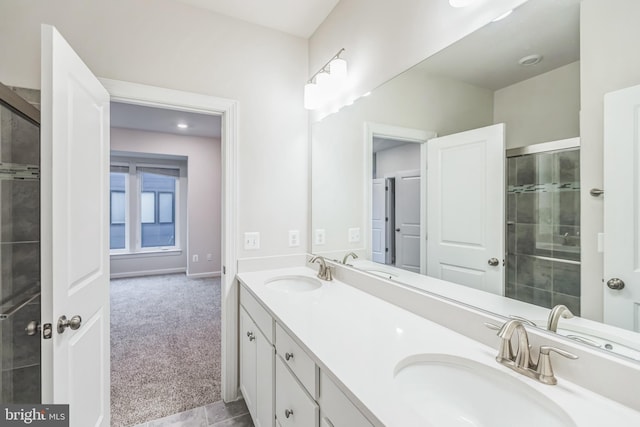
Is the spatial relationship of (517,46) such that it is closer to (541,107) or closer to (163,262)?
(541,107)

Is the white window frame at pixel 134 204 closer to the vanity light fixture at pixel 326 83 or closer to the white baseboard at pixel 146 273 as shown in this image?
the white baseboard at pixel 146 273

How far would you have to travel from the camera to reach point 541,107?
0.90m

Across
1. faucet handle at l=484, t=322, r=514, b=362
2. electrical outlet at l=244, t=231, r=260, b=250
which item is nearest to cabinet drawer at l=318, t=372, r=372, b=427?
faucet handle at l=484, t=322, r=514, b=362

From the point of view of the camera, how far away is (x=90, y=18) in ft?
5.37

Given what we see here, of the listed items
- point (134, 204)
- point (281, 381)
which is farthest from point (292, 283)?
point (134, 204)

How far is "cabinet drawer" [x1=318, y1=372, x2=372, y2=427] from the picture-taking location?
74cm

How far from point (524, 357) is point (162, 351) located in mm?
2840

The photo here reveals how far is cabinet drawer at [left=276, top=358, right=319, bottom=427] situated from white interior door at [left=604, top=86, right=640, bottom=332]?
2.90ft

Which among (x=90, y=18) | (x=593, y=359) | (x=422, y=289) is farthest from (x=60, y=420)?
(x=90, y=18)

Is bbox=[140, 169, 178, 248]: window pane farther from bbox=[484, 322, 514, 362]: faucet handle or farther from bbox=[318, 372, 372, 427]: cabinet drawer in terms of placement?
bbox=[484, 322, 514, 362]: faucet handle

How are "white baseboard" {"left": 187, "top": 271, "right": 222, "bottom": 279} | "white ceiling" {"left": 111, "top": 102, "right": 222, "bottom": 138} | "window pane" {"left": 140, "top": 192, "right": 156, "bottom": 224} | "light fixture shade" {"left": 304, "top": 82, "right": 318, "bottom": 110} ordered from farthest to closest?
"window pane" {"left": 140, "top": 192, "right": 156, "bottom": 224}, "white baseboard" {"left": 187, "top": 271, "right": 222, "bottom": 279}, "white ceiling" {"left": 111, "top": 102, "right": 222, "bottom": 138}, "light fixture shade" {"left": 304, "top": 82, "right": 318, "bottom": 110}

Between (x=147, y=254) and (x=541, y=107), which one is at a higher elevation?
(x=541, y=107)

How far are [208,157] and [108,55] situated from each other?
3822 mm

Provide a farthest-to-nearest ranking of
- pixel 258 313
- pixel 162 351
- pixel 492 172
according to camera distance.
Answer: pixel 162 351 → pixel 258 313 → pixel 492 172
